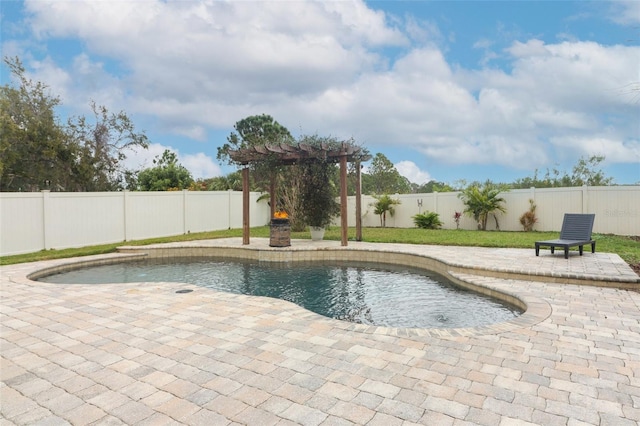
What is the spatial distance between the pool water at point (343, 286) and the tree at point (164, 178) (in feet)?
41.3

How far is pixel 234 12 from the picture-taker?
31.4 ft

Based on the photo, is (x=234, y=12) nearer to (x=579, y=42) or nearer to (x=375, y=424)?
(x=579, y=42)

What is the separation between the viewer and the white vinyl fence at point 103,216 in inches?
404

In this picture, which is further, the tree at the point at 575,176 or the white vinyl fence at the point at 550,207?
the tree at the point at 575,176

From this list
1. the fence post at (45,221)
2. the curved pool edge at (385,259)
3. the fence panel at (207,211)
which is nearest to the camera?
the curved pool edge at (385,259)

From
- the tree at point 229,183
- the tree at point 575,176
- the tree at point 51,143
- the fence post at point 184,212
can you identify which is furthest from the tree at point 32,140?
the tree at point 575,176

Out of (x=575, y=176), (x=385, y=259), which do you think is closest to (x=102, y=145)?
(x=385, y=259)

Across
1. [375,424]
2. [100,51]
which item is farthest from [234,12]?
[375,424]

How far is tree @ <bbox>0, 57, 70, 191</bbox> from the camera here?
1471 cm

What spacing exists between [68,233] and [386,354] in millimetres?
11688

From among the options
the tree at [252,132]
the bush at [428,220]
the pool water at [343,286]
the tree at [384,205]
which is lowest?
the pool water at [343,286]

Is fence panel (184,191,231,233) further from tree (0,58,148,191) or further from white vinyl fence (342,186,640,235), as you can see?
white vinyl fence (342,186,640,235)

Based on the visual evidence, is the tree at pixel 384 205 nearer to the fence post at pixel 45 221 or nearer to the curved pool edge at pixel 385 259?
the curved pool edge at pixel 385 259

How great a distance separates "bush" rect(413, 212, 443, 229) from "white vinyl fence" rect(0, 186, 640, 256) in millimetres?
476
